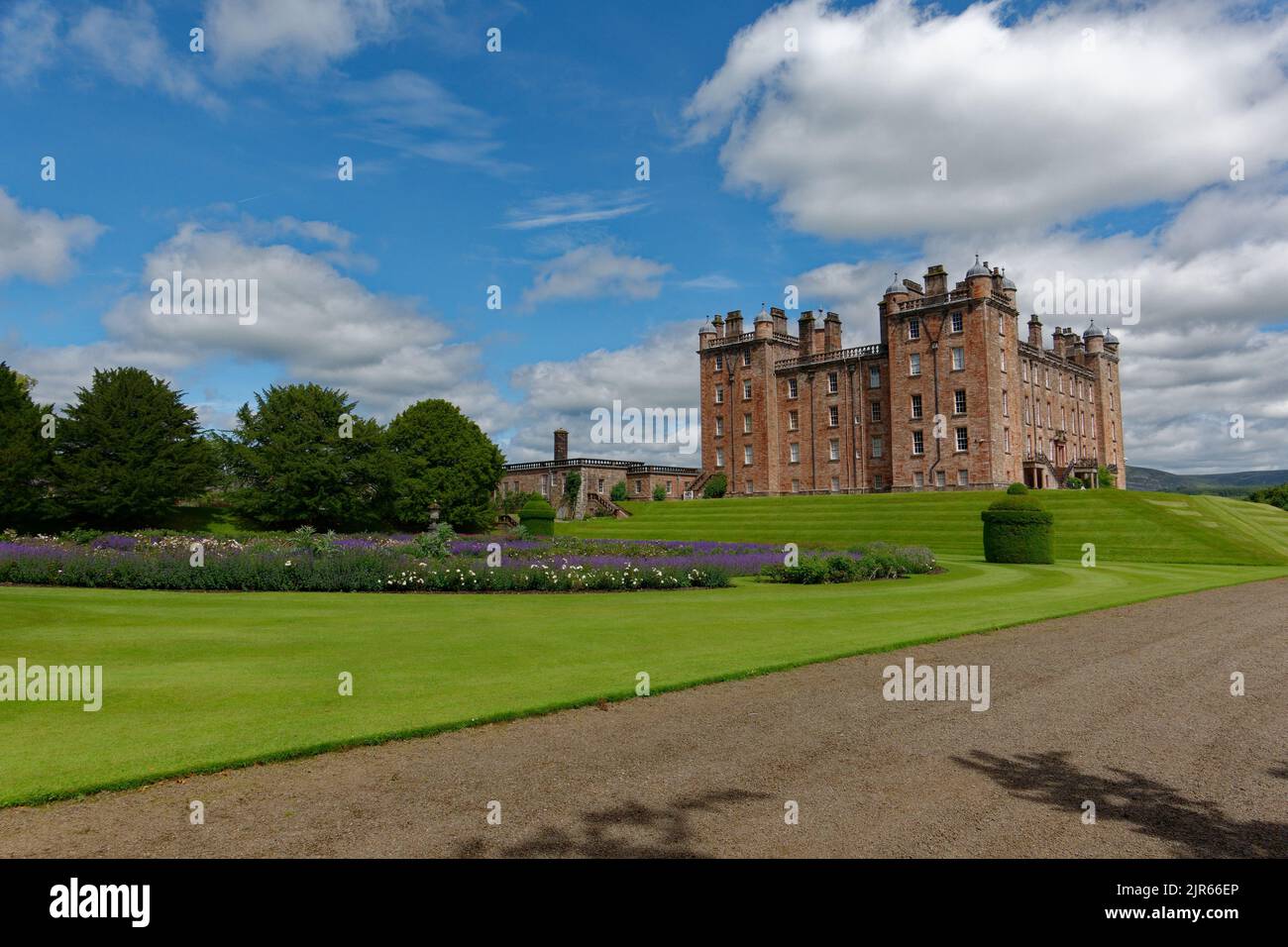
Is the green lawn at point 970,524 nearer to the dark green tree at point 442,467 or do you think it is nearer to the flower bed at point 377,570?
the dark green tree at point 442,467

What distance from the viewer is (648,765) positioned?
6.56 meters

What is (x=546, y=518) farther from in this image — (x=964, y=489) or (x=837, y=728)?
(x=837, y=728)

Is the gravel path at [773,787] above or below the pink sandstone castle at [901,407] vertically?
below

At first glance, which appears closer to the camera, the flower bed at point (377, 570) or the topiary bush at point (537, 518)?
the flower bed at point (377, 570)

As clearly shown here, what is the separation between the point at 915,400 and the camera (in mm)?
65188

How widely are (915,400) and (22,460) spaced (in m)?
59.4

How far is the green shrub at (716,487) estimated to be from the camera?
7544 centimetres

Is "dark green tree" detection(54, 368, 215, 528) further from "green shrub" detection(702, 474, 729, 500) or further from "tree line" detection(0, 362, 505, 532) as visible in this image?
"green shrub" detection(702, 474, 729, 500)

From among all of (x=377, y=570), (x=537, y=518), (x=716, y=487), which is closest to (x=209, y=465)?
(x=537, y=518)

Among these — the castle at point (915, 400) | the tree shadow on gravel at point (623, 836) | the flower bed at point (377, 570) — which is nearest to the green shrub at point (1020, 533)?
the flower bed at point (377, 570)

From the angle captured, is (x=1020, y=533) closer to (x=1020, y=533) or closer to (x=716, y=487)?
(x=1020, y=533)

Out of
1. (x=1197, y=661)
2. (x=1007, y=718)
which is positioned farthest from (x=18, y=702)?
(x=1197, y=661)

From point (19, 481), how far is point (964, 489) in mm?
59802

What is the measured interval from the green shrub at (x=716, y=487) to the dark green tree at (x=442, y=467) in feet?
68.1
